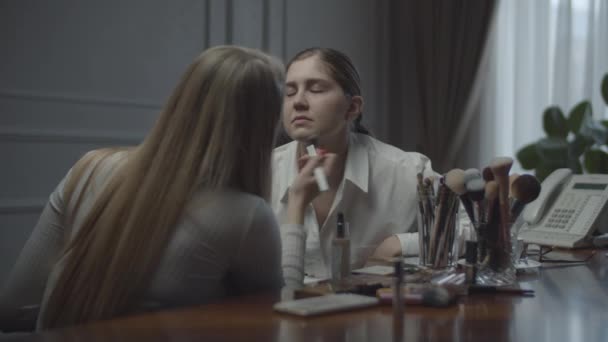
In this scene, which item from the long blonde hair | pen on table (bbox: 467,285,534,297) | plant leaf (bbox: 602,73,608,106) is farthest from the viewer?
plant leaf (bbox: 602,73,608,106)

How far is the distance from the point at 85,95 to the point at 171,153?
1.95 m

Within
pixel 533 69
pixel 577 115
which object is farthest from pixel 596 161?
pixel 533 69

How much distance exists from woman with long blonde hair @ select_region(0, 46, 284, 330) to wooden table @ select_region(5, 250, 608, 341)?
0.25ft

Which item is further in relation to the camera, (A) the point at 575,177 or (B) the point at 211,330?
(A) the point at 575,177

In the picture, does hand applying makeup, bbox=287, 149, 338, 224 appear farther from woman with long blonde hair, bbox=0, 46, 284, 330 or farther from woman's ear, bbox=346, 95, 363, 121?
woman's ear, bbox=346, 95, 363, 121

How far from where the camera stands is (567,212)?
2.13m

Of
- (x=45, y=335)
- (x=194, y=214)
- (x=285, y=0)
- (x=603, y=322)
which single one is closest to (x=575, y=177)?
(x=603, y=322)

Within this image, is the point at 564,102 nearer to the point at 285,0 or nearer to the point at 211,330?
the point at 285,0

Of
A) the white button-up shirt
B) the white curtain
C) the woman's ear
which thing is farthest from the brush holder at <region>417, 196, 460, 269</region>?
the white curtain

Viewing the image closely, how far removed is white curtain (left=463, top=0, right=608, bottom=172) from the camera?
12.6 ft

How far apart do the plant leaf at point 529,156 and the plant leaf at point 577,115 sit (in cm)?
24

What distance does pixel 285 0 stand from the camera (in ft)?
12.5

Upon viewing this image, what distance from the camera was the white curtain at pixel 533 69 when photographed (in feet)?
12.6

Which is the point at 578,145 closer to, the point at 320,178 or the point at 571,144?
the point at 571,144
